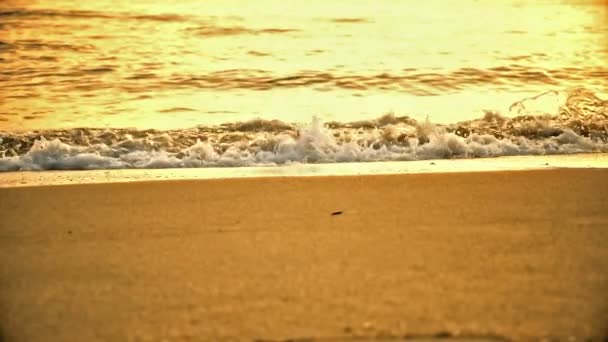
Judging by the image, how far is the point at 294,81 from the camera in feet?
34.1

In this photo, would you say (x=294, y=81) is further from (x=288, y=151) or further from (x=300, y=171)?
(x=300, y=171)

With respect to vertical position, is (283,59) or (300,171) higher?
(300,171)

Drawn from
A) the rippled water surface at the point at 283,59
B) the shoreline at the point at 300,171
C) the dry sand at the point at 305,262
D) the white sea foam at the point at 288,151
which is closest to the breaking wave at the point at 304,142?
the white sea foam at the point at 288,151

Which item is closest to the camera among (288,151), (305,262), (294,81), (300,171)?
(305,262)

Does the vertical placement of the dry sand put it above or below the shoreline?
above

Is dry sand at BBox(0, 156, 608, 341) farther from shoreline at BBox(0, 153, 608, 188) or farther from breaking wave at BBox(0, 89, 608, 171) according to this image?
breaking wave at BBox(0, 89, 608, 171)

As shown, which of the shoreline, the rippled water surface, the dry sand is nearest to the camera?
the dry sand

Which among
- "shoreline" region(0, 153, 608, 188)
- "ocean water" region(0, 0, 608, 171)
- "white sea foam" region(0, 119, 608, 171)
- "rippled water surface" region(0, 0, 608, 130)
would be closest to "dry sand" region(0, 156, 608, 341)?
"shoreline" region(0, 153, 608, 188)

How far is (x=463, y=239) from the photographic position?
3633mm

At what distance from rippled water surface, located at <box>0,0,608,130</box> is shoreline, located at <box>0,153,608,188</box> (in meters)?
1.76

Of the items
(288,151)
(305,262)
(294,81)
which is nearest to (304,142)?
(288,151)

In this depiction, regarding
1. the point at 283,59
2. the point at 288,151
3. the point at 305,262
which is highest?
the point at 305,262

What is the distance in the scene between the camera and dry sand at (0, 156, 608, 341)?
2732mm

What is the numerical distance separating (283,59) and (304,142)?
18.0 ft
